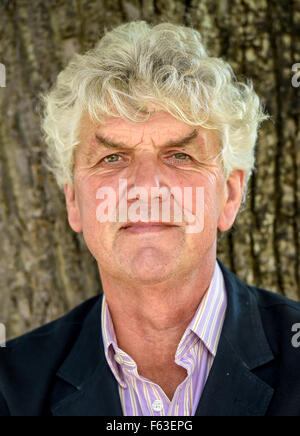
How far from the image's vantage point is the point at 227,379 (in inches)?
94.3

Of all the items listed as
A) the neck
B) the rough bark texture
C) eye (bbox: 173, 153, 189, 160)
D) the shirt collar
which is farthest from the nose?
the rough bark texture

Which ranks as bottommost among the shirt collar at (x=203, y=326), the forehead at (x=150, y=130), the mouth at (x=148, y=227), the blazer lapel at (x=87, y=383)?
the blazer lapel at (x=87, y=383)

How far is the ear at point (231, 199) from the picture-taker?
2.74m

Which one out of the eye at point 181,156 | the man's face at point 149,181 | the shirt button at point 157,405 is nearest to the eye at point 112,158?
the man's face at point 149,181

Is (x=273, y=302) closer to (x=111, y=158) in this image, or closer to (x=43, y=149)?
(x=111, y=158)

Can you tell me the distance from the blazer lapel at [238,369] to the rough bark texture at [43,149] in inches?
23.9

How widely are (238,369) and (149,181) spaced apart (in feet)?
2.61

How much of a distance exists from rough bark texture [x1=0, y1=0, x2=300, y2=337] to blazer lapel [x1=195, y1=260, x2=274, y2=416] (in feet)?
1.99

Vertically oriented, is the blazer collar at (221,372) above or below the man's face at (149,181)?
below

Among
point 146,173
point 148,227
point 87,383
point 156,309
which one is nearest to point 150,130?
point 146,173

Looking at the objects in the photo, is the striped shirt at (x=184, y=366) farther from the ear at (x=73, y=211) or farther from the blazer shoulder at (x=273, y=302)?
the ear at (x=73, y=211)

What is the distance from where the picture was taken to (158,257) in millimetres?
2408

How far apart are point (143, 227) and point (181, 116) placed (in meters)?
0.46

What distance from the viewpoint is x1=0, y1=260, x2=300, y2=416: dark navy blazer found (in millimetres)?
2354
